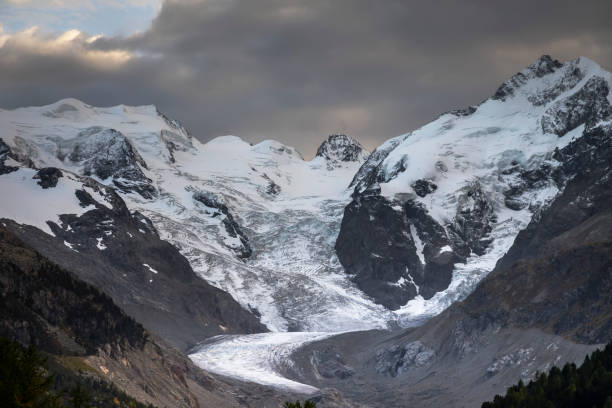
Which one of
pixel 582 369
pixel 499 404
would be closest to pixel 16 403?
pixel 499 404

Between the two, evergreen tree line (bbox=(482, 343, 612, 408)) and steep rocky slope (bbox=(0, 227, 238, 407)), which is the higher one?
steep rocky slope (bbox=(0, 227, 238, 407))

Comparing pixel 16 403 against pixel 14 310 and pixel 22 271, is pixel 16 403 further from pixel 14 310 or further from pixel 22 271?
pixel 22 271

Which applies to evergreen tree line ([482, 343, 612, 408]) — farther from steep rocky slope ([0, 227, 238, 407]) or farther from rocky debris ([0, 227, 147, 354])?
rocky debris ([0, 227, 147, 354])

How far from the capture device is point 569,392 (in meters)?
123

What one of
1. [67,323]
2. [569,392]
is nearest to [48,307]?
[67,323]

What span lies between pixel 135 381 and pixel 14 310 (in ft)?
97.7

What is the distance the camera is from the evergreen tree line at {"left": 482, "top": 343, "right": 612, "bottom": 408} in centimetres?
12012

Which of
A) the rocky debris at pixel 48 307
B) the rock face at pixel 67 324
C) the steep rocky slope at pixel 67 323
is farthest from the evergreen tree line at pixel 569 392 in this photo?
the rocky debris at pixel 48 307

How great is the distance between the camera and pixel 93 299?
196 m

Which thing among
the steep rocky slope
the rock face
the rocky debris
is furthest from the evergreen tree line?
the rocky debris

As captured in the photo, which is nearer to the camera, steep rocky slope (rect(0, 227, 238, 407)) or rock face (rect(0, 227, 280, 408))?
rock face (rect(0, 227, 280, 408))

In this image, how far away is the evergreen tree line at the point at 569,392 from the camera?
120m

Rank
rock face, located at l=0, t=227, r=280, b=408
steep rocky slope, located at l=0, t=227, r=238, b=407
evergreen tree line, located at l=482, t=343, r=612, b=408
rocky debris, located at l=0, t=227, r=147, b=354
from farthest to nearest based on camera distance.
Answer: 1. steep rocky slope, located at l=0, t=227, r=238, b=407
2. rocky debris, located at l=0, t=227, r=147, b=354
3. rock face, located at l=0, t=227, r=280, b=408
4. evergreen tree line, located at l=482, t=343, r=612, b=408

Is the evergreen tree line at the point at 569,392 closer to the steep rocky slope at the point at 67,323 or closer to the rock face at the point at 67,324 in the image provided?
the rock face at the point at 67,324
